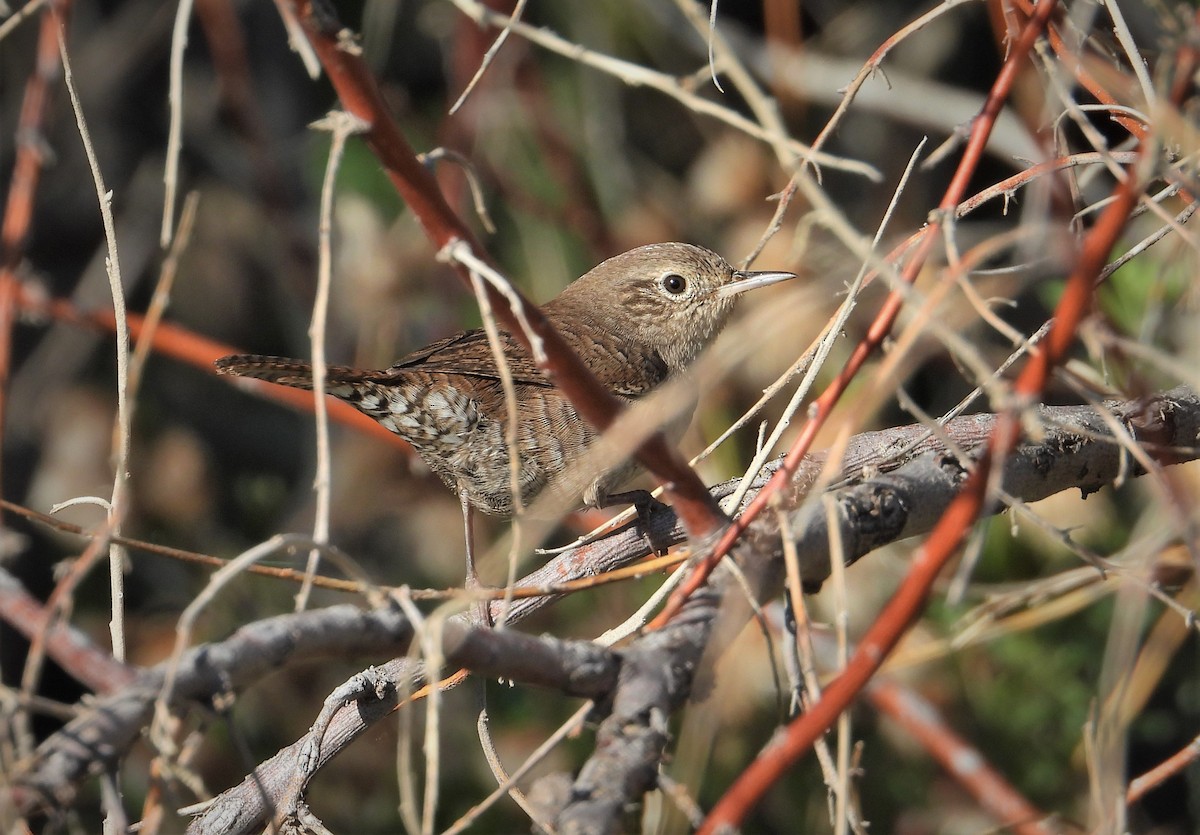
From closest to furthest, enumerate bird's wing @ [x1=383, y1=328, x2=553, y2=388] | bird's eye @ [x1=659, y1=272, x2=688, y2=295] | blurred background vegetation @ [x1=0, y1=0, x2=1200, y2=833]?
bird's wing @ [x1=383, y1=328, x2=553, y2=388] < bird's eye @ [x1=659, y1=272, x2=688, y2=295] < blurred background vegetation @ [x1=0, y1=0, x2=1200, y2=833]

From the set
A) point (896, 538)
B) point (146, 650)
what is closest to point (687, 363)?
point (896, 538)

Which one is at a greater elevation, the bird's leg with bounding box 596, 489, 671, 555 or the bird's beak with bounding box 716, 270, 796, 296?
the bird's beak with bounding box 716, 270, 796, 296

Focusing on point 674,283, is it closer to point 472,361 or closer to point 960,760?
point 472,361

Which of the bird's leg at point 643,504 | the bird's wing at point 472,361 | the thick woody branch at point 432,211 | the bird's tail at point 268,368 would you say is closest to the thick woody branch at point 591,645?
the bird's leg at point 643,504

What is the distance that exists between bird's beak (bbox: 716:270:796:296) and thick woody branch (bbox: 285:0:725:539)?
6.76 ft

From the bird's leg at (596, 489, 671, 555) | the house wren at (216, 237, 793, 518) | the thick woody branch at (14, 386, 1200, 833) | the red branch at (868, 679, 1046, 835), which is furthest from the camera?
the house wren at (216, 237, 793, 518)

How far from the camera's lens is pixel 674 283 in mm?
4266

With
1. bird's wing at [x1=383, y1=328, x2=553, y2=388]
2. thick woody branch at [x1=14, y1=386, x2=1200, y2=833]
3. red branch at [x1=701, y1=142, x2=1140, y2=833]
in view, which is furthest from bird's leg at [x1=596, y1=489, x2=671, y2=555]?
red branch at [x1=701, y1=142, x2=1140, y2=833]

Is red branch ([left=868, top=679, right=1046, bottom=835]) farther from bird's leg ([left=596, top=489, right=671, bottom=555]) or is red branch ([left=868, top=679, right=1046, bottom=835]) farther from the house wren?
the house wren

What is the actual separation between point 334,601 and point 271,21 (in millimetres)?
2920

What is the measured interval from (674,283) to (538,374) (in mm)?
871

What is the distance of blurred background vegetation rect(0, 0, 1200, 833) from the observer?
175 inches

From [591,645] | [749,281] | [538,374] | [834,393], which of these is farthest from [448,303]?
[591,645]

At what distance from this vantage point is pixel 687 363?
4.23 m
